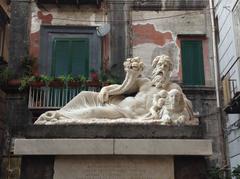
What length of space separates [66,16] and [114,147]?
1128 cm

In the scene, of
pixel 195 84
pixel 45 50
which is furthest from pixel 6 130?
pixel 195 84

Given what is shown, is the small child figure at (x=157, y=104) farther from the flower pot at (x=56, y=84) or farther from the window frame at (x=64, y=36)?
the window frame at (x=64, y=36)

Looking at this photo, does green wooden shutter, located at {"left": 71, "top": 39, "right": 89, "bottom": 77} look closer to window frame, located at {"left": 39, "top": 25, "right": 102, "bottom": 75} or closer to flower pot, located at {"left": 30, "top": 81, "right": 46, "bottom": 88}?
window frame, located at {"left": 39, "top": 25, "right": 102, "bottom": 75}

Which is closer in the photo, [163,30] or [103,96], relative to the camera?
[103,96]

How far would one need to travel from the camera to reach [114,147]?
4910mm

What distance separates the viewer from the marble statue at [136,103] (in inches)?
207

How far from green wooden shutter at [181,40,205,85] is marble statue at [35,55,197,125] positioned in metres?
9.15

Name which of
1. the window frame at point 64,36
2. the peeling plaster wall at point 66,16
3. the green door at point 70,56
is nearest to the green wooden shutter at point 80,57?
the green door at point 70,56

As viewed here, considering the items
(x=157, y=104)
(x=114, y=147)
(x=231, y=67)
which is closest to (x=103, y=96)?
(x=157, y=104)

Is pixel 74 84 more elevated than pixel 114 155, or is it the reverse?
pixel 74 84

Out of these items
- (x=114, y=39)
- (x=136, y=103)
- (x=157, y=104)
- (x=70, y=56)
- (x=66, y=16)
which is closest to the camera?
(x=157, y=104)

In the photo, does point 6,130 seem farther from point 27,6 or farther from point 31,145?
point 31,145

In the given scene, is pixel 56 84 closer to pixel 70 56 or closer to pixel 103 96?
pixel 70 56

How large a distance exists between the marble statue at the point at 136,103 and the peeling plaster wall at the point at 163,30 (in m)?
9.15
